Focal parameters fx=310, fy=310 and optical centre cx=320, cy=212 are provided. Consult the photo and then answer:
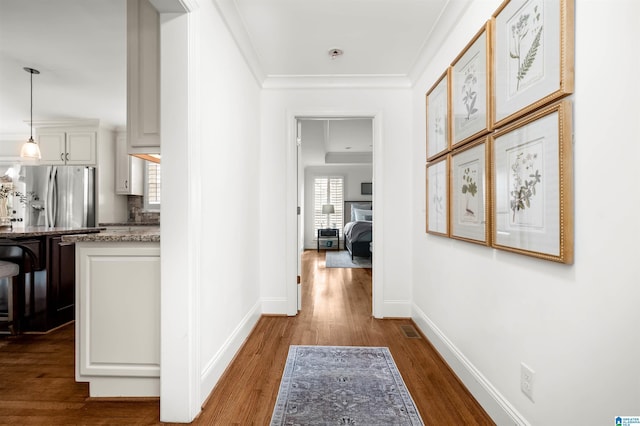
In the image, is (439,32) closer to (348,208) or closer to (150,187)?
(150,187)

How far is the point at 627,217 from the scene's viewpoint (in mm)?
878

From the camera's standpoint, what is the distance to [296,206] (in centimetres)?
320

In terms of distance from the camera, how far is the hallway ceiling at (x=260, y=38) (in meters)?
2.10

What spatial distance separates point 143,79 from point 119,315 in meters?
1.33

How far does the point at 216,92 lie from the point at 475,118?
5.04 ft

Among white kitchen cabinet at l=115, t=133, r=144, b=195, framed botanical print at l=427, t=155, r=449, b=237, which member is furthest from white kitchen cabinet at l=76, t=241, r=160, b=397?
white kitchen cabinet at l=115, t=133, r=144, b=195

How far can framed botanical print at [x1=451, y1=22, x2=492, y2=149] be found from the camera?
1.60 metres

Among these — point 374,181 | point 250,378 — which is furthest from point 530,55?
point 250,378

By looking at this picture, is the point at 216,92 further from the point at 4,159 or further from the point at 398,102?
the point at 4,159

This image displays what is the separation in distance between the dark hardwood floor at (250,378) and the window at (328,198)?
5410mm

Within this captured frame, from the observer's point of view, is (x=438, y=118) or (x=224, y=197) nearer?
(x=224, y=197)

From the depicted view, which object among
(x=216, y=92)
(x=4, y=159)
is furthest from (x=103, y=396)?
(x=4, y=159)

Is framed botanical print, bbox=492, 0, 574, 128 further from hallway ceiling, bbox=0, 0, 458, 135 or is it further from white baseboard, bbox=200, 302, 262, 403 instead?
white baseboard, bbox=200, 302, 262, 403

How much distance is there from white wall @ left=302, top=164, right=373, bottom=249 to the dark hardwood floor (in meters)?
5.37
